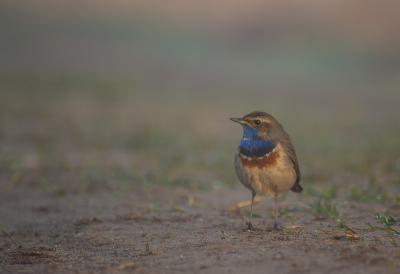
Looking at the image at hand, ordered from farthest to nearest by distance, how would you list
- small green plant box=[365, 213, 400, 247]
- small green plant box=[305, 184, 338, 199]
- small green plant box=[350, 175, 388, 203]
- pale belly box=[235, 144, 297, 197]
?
small green plant box=[305, 184, 338, 199] → small green plant box=[350, 175, 388, 203] → pale belly box=[235, 144, 297, 197] → small green plant box=[365, 213, 400, 247]

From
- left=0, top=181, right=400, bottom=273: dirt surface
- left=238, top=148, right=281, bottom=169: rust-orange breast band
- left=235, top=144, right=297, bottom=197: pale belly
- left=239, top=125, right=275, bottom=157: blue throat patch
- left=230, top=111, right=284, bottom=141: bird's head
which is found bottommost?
left=0, top=181, right=400, bottom=273: dirt surface

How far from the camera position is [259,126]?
13.5 feet

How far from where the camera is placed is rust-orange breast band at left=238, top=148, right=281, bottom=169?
3.90m

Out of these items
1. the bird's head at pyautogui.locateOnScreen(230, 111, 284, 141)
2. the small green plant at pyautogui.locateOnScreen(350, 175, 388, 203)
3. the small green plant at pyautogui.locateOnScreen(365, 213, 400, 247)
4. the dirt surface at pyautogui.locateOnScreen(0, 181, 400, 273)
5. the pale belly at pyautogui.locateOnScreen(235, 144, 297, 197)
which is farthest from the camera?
the small green plant at pyautogui.locateOnScreen(350, 175, 388, 203)

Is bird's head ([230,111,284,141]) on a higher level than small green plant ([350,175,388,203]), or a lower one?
higher

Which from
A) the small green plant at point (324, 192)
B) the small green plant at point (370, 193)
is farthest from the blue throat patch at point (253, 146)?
the small green plant at point (370, 193)

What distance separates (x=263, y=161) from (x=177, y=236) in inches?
42.6

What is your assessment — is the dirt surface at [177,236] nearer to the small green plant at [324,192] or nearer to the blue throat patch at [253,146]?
the small green plant at [324,192]

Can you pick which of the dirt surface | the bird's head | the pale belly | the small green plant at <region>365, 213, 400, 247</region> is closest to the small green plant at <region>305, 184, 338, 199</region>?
the dirt surface

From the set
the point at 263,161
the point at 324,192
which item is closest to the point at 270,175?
the point at 263,161

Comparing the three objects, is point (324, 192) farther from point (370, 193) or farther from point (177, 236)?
point (177, 236)

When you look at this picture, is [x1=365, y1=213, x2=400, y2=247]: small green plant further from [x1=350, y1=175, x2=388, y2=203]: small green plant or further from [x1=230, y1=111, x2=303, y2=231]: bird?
[x1=350, y1=175, x2=388, y2=203]: small green plant

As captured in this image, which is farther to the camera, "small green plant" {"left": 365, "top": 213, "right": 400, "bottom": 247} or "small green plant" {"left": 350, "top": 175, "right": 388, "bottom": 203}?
"small green plant" {"left": 350, "top": 175, "right": 388, "bottom": 203}

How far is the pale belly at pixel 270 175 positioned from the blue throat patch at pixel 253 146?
0.28 ft
